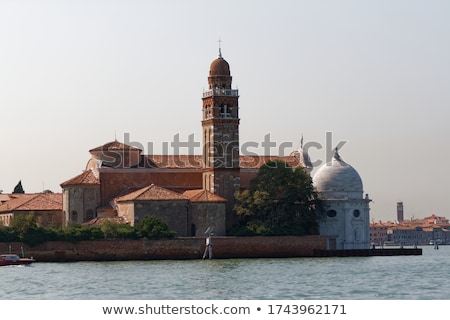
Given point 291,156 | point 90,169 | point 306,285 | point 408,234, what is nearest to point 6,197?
point 90,169

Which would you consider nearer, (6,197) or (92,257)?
(92,257)

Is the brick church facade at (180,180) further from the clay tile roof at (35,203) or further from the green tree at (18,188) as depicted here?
the green tree at (18,188)

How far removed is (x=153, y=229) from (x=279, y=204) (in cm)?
859

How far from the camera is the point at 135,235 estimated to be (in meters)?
73.2

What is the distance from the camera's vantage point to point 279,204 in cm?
7781

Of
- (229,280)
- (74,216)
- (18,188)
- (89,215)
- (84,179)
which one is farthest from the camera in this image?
(18,188)

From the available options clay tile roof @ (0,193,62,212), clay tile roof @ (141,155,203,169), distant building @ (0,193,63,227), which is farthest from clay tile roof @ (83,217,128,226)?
clay tile roof @ (141,155,203,169)

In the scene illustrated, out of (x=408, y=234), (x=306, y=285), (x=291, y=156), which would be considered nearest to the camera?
(x=306, y=285)

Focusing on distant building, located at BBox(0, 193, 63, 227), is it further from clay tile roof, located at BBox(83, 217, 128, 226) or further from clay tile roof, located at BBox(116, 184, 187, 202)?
clay tile roof, located at BBox(116, 184, 187, 202)

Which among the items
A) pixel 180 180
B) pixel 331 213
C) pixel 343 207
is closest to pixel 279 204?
pixel 331 213

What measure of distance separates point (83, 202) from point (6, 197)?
16846mm

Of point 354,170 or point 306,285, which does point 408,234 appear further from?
point 306,285

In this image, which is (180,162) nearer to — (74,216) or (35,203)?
(74,216)

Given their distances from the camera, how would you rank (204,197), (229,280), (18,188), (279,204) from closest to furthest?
(229,280), (204,197), (279,204), (18,188)
